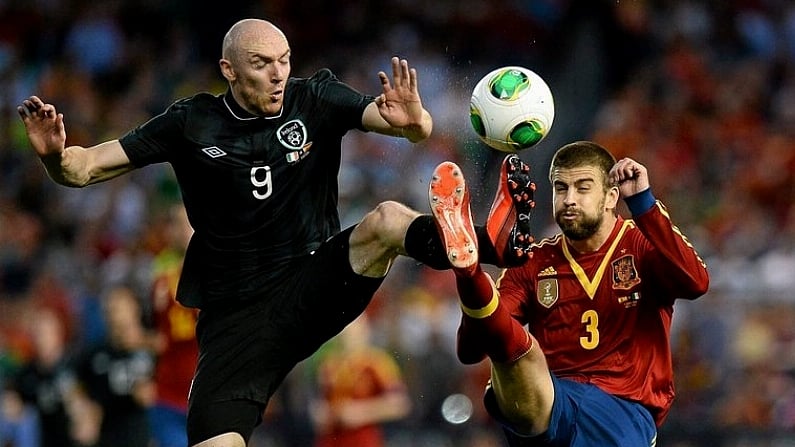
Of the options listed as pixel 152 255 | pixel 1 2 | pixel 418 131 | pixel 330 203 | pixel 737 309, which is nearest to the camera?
pixel 418 131

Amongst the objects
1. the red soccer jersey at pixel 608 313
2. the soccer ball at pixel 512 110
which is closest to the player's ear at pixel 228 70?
the soccer ball at pixel 512 110

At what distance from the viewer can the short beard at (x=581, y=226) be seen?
7586 mm

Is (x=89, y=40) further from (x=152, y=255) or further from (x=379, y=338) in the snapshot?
(x=379, y=338)

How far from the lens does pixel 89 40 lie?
17266 mm

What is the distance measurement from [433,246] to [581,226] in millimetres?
878

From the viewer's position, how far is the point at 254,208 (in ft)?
25.0

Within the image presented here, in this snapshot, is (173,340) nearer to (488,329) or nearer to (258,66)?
(258,66)

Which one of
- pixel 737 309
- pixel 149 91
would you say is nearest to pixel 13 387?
pixel 149 91

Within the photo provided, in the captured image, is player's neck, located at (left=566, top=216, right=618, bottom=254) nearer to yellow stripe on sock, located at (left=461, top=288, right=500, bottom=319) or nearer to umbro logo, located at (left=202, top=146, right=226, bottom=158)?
yellow stripe on sock, located at (left=461, top=288, right=500, bottom=319)

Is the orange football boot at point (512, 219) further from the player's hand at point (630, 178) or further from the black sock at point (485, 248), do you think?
the player's hand at point (630, 178)

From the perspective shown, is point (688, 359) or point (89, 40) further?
point (89, 40)

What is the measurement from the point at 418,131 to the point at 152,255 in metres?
7.23

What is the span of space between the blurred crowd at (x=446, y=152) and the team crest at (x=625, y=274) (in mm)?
3468

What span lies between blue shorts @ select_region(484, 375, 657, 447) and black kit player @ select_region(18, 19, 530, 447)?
101cm
